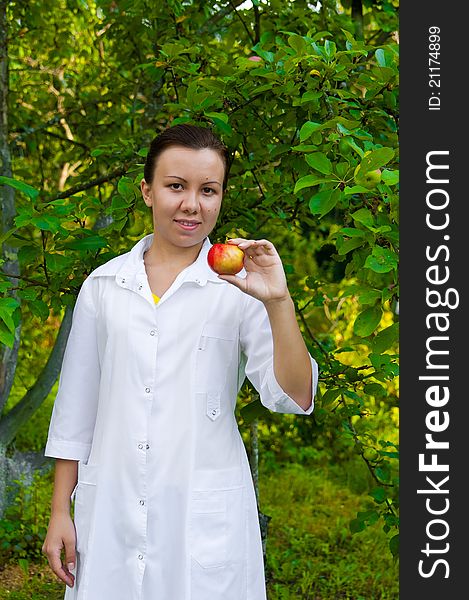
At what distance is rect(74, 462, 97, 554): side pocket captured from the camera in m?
1.88

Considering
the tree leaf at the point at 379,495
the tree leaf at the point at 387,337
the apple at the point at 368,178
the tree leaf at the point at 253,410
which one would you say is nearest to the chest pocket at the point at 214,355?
the tree leaf at the point at 387,337

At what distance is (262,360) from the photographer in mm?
1816

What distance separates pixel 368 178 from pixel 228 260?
325 mm

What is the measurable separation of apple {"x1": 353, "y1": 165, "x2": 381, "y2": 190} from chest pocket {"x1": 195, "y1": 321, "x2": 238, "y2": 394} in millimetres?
395

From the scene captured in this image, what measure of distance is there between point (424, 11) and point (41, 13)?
2.80 metres

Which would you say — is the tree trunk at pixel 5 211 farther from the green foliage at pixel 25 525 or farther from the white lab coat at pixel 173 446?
the white lab coat at pixel 173 446

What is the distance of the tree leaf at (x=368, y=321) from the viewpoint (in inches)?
70.4

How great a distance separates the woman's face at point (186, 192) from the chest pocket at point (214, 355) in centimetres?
19

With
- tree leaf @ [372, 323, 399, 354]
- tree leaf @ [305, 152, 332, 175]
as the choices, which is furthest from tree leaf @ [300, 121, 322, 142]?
tree leaf @ [372, 323, 399, 354]

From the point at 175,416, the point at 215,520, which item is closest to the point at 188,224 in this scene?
the point at 175,416

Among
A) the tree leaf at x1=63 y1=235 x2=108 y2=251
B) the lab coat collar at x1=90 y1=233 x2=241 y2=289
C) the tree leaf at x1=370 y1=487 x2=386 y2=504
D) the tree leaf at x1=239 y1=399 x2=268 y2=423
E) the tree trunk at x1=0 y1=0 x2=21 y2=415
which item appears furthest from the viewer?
the tree trunk at x1=0 y1=0 x2=21 y2=415

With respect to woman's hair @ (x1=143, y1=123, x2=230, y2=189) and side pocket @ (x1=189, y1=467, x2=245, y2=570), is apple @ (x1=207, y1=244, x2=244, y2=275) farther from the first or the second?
side pocket @ (x1=189, y1=467, x2=245, y2=570)

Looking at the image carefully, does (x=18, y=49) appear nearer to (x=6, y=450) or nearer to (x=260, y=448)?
(x=6, y=450)

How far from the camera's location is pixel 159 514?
1.83 m
